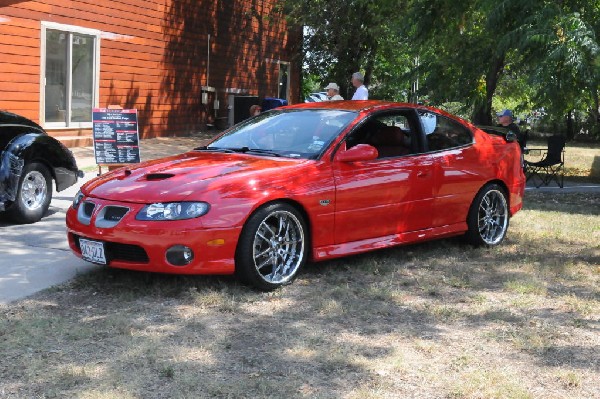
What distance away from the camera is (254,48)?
76.8 feet

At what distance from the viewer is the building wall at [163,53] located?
14711mm

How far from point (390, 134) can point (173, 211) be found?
2.57 meters

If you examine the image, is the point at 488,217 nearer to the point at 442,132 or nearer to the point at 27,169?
the point at 442,132

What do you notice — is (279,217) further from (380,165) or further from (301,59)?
(301,59)

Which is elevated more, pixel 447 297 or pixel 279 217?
pixel 279 217

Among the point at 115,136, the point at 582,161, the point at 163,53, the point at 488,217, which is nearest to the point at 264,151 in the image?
the point at 488,217

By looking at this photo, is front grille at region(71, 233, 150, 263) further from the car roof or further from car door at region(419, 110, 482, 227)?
car door at region(419, 110, 482, 227)

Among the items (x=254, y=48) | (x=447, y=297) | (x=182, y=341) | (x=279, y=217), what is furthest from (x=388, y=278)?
(x=254, y=48)

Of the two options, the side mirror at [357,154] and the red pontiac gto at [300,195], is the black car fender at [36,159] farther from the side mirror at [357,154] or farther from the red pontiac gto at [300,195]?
the side mirror at [357,154]

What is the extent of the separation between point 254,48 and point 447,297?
725 inches

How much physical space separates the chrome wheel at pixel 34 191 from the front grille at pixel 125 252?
3012 millimetres

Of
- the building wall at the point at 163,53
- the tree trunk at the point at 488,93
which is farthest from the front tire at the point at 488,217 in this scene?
the tree trunk at the point at 488,93

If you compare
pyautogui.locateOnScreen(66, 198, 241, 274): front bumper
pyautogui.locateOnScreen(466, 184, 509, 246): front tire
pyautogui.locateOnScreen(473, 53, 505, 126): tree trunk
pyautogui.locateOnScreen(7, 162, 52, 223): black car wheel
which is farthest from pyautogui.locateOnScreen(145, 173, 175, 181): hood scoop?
pyautogui.locateOnScreen(473, 53, 505, 126): tree trunk

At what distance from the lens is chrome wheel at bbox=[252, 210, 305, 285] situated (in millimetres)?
5809
